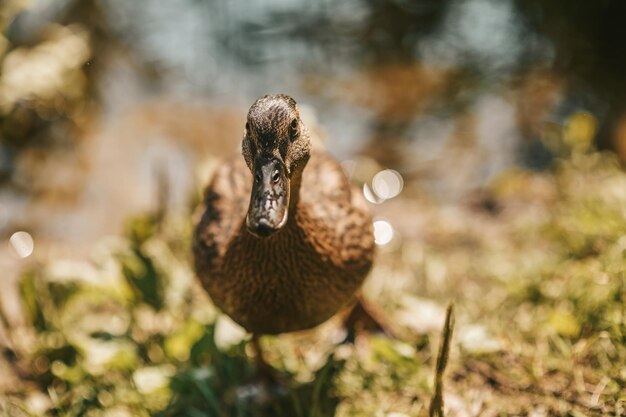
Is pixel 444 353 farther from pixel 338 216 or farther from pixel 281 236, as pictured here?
pixel 338 216

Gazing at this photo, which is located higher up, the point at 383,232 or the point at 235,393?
the point at 235,393

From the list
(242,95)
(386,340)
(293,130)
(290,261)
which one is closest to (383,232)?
(386,340)

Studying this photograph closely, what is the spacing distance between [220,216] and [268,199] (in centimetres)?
82

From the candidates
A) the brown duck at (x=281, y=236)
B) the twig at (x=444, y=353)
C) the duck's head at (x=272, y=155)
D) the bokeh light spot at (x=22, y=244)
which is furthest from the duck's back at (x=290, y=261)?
the bokeh light spot at (x=22, y=244)

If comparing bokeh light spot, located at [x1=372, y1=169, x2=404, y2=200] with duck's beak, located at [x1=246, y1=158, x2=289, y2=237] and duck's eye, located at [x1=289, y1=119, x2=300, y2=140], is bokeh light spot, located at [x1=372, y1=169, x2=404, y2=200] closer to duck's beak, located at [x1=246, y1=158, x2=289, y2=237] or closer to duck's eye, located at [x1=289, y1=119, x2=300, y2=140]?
duck's eye, located at [x1=289, y1=119, x2=300, y2=140]

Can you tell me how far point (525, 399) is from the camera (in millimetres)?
2348

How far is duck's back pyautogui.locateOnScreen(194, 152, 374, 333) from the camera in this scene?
223cm

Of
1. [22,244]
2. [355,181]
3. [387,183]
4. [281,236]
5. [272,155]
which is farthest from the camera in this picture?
[387,183]

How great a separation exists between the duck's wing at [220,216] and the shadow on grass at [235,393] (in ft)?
1.27

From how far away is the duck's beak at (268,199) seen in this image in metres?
1.75

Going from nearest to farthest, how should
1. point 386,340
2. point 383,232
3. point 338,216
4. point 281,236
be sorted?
point 281,236 → point 338,216 → point 386,340 → point 383,232

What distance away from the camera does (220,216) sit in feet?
8.41

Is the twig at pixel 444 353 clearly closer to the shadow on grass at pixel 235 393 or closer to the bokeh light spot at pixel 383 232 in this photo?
the shadow on grass at pixel 235 393

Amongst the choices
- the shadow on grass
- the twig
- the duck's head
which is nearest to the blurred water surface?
the shadow on grass
